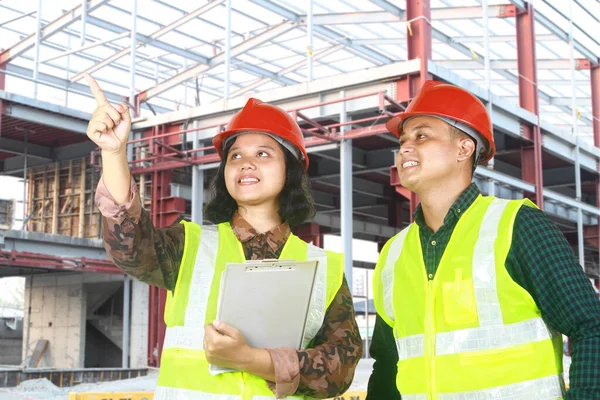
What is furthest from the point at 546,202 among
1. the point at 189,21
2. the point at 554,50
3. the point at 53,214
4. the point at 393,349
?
the point at 393,349

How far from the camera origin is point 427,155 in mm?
2859

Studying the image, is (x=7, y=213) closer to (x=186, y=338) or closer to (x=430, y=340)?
(x=186, y=338)

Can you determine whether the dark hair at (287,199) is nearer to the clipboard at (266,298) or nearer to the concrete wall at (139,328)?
the clipboard at (266,298)

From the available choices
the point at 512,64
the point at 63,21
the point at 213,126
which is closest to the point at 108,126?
the point at 213,126

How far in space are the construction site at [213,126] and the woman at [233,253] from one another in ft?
18.6

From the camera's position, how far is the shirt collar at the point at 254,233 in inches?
114

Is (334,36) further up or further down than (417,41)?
further up

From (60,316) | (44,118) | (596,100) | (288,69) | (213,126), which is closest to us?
(213,126)

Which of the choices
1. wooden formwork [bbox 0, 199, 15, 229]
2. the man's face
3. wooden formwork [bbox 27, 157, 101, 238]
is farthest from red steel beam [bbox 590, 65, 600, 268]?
the man's face

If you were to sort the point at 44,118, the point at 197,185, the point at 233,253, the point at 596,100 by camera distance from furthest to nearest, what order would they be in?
the point at 596,100
the point at 44,118
the point at 197,185
the point at 233,253

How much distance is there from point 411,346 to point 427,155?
2.57ft

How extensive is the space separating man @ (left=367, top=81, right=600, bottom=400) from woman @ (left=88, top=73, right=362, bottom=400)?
26 centimetres

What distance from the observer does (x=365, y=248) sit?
103ft

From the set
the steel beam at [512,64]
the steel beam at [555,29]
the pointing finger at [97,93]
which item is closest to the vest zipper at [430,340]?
the pointing finger at [97,93]
